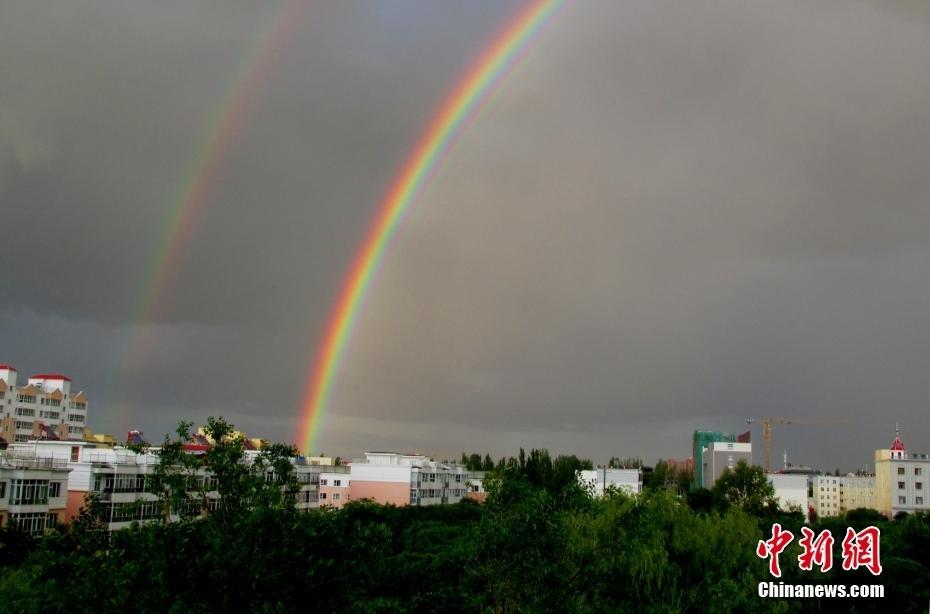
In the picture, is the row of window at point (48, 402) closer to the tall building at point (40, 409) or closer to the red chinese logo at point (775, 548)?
the tall building at point (40, 409)

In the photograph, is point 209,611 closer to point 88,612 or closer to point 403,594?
point 88,612

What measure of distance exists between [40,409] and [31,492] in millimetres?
70591

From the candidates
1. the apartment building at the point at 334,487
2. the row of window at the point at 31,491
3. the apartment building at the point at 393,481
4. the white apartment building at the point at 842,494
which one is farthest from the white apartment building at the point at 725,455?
the row of window at the point at 31,491

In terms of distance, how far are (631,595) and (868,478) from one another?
5736 inches

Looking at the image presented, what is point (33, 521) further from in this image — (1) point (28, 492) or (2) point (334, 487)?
(2) point (334, 487)

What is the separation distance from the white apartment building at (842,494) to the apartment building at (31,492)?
134 m

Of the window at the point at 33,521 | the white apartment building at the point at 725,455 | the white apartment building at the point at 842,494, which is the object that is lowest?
the white apartment building at the point at 842,494

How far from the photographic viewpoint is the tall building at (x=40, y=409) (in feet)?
307

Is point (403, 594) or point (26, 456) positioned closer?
point (403, 594)

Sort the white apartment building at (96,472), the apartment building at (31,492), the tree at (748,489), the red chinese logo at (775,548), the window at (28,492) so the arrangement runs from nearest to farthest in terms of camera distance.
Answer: the red chinese logo at (775,548) < the apartment building at (31,492) < the window at (28,492) < the white apartment building at (96,472) < the tree at (748,489)

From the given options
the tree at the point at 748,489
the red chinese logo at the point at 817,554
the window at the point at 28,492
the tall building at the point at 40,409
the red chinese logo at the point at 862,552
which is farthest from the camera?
the tall building at the point at 40,409

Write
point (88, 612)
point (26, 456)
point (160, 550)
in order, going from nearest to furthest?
point (88, 612), point (160, 550), point (26, 456)

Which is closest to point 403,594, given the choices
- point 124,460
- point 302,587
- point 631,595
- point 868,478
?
point 631,595

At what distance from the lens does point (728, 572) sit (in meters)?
29.0
